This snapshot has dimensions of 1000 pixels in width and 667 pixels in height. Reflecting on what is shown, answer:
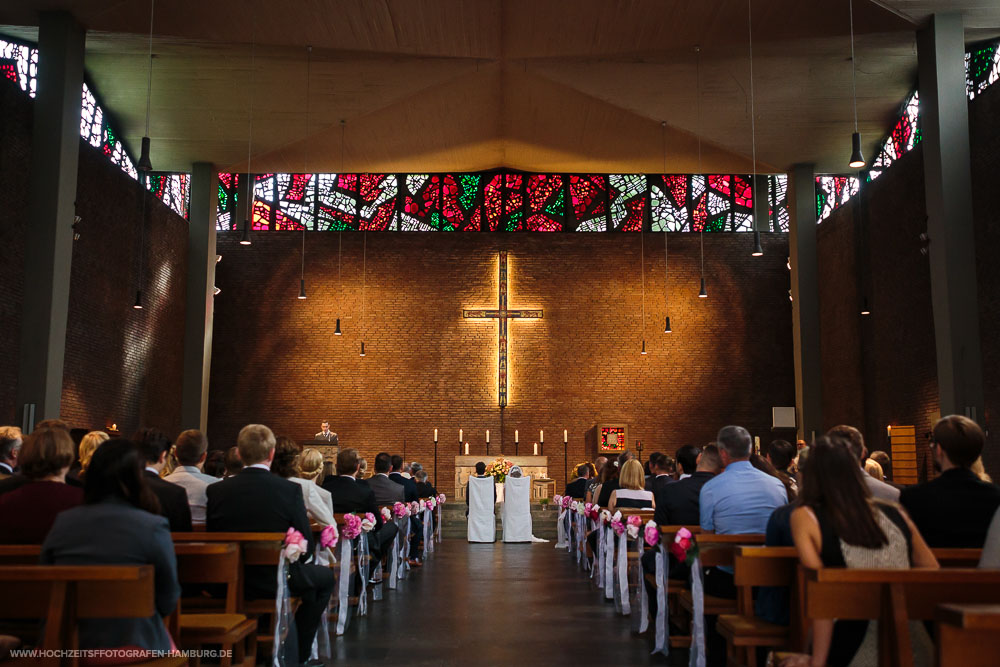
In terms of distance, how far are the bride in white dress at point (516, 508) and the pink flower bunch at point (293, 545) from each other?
7752 millimetres

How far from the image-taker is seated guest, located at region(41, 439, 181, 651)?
8.57 feet

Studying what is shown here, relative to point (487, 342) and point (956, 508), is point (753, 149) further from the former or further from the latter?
point (956, 508)

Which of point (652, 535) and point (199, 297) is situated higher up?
point (199, 297)

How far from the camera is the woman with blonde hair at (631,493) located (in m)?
6.53

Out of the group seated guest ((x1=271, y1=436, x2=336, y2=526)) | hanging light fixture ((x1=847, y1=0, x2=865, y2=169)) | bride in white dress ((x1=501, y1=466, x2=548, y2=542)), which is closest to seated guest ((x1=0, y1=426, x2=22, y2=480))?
seated guest ((x1=271, y1=436, x2=336, y2=526))

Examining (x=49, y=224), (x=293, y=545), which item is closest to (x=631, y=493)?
(x=293, y=545)

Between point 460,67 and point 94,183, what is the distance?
17.4 feet

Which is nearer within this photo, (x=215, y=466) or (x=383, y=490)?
(x=215, y=466)

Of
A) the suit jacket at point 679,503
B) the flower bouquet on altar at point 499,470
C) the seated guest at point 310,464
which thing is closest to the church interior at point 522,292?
the suit jacket at point 679,503

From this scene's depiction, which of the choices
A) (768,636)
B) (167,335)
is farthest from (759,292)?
(768,636)

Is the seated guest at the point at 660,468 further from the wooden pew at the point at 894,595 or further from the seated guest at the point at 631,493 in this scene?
the wooden pew at the point at 894,595

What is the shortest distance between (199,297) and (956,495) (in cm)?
1313

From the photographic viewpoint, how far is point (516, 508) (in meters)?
11.9

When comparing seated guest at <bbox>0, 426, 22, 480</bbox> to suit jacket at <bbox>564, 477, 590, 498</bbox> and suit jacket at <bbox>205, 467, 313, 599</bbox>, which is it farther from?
suit jacket at <bbox>564, 477, 590, 498</bbox>
